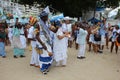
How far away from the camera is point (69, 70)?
399 inches

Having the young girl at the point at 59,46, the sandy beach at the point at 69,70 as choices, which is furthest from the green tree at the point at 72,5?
the young girl at the point at 59,46

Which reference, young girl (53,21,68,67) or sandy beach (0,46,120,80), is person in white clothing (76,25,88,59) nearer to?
sandy beach (0,46,120,80)

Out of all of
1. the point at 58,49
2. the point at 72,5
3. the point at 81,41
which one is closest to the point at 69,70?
the point at 58,49

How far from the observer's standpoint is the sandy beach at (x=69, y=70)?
9.16 meters

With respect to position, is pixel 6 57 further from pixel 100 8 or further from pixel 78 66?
pixel 100 8

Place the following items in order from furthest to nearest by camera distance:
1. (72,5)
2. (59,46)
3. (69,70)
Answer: (72,5), (59,46), (69,70)

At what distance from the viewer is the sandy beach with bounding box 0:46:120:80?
9.16 m

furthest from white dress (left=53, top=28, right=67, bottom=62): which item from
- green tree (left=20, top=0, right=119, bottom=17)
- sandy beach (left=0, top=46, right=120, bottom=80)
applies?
green tree (left=20, top=0, right=119, bottom=17)

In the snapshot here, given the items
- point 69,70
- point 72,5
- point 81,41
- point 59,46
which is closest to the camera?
point 69,70

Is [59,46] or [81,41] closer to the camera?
[59,46]

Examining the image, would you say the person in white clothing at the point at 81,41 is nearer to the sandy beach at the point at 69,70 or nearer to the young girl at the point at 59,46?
the sandy beach at the point at 69,70

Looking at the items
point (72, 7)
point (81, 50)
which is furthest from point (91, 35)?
point (72, 7)

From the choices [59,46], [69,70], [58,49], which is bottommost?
[69,70]

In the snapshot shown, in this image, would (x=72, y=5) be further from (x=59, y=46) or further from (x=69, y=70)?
(x=69, y=70)
